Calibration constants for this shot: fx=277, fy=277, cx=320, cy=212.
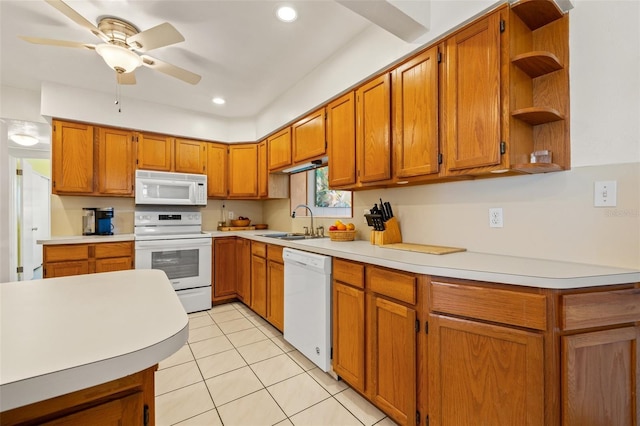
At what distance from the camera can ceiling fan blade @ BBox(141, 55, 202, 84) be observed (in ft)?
7.04

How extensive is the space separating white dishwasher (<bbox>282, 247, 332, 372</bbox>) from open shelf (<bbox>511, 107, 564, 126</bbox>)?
54.7 inches

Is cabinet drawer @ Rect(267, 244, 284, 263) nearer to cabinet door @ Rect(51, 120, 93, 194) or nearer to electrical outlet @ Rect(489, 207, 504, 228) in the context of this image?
electrical outlet @ Rect(489, 207, 504, 228)

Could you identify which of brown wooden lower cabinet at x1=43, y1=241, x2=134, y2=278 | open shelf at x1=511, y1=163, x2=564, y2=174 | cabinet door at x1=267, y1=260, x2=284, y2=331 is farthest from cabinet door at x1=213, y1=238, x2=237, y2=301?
open shelf at x1=511, y1=163, x2=564, y2=174

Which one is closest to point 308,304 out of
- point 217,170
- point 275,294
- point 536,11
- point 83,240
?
point 275,294

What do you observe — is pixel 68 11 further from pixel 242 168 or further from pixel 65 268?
pixel 242 168

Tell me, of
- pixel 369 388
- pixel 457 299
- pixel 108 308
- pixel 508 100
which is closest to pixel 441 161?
pixel 508 100

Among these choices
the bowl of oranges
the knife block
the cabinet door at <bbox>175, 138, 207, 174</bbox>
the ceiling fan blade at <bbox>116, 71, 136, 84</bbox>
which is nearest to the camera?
the knife block

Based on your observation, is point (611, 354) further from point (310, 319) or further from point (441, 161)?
point (310, 319)

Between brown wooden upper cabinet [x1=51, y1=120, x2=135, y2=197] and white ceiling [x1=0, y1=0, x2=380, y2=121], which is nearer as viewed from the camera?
white ceiling [x1=0, y1=0, x2=380, y2=121]

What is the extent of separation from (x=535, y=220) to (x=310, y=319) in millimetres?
1582

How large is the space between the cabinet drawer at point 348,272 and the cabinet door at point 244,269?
66.9 inches

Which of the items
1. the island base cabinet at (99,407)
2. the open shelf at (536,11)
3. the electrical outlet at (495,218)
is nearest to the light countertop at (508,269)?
the electrical outlet at (495,218)

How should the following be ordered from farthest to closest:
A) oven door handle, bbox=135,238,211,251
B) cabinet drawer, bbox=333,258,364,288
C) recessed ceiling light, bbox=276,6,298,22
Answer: oven door handle, bbox=135,238,211,251 < recessed ceiling light, bbox=276,6,298,22 < cabinet drawer, bbox=333,258,364,288

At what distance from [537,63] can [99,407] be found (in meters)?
2.13
